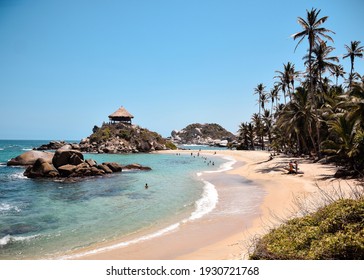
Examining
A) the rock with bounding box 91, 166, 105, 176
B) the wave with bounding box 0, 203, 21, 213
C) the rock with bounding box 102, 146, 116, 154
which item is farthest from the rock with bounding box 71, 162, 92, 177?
the rock with bounding box 102, 146, 116, 154

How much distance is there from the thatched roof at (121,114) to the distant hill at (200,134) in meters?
85.0

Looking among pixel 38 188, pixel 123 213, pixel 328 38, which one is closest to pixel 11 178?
pixel 38 188

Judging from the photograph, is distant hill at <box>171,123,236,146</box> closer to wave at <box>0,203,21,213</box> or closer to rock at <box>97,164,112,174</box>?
rock at <box>97,164,112,174</box>

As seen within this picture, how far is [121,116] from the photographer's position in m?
87.9

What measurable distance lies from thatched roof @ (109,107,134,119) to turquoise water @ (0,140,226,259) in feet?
202

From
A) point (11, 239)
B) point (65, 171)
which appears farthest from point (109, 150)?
point (11, 239)

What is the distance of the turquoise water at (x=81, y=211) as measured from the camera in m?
11.8

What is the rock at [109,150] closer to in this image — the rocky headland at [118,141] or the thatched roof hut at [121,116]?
the rocky headland at [118,141]

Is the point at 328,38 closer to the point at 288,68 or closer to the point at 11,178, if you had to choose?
the point at 288,68

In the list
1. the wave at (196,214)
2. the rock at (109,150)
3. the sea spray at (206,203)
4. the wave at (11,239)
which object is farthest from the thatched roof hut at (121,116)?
the wave at (11,239)

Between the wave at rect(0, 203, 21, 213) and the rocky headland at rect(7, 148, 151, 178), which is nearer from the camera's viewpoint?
the wave at rect(0, 203, 21, 213)

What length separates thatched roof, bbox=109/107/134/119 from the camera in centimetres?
8781

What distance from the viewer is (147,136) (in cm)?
8812

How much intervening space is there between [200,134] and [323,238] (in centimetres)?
17660
